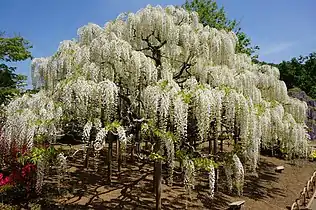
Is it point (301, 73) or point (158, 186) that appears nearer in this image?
point (158, 186)

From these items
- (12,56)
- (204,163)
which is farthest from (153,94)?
(12,56)

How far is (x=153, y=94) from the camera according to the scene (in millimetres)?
5469

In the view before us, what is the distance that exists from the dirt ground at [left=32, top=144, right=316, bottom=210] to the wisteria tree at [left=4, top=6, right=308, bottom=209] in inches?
46.6

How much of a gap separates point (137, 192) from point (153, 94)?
3439mm

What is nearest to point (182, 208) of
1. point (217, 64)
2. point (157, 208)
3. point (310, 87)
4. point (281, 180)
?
point (157, 208)

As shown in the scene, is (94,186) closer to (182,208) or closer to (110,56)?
(182,208)

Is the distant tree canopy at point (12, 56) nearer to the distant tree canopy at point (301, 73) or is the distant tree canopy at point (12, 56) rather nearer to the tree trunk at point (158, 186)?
the tree trunk at point (158, 186)

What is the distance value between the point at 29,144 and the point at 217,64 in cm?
447

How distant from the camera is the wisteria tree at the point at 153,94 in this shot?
5.54m

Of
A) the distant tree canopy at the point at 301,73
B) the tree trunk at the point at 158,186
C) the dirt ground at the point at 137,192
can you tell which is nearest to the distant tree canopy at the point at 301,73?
the distant tree canopy at the point at 301,73

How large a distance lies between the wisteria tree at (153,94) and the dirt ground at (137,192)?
3.88ft

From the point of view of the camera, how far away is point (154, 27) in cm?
692

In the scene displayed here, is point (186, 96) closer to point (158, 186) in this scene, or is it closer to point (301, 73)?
point (158, 186)

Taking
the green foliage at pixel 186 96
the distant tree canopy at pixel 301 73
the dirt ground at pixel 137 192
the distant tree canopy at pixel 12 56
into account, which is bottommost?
the dirt ground at pixel 137 192
